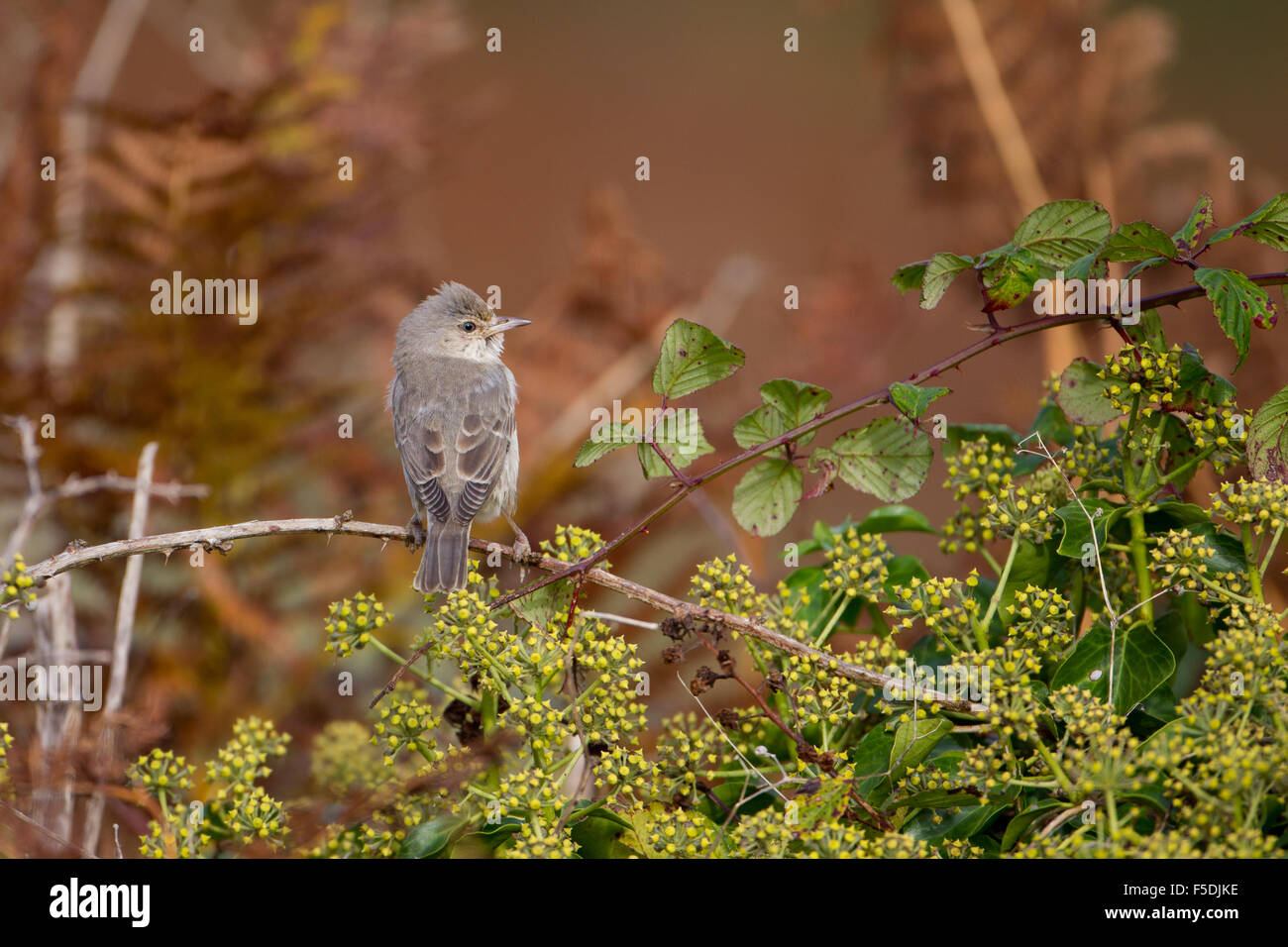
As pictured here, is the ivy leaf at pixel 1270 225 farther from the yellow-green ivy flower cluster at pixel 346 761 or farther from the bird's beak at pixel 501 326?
the bird's beak at pixel 501 326

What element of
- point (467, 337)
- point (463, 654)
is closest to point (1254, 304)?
point (463, 654)

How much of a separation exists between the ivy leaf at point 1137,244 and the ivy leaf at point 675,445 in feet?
1.69

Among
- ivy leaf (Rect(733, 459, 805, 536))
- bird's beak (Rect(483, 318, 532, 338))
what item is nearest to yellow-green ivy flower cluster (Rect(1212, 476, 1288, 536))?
ivy leaf (Rect(733, 459, 805, 536))

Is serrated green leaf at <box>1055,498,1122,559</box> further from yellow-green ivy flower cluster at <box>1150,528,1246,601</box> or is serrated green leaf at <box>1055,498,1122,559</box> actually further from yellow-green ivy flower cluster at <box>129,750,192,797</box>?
yellow-green ivy flower cluster at <box>129,750,192,797</box>

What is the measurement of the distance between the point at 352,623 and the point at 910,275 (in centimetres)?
85

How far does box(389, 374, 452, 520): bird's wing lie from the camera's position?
2475mm

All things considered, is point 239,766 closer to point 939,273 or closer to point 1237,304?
point 939,273

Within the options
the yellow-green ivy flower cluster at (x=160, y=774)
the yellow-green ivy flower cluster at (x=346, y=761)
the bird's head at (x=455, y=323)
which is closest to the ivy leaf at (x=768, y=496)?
the yellow-green ivy flower cluster at (x=346, y=761)

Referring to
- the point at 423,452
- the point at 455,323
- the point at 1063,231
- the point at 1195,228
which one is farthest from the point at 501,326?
the point at 1195,228

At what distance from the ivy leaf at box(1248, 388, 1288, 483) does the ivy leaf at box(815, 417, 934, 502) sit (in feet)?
1.16

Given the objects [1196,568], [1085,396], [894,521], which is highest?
[1085,396]

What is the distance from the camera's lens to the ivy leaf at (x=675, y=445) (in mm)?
1307

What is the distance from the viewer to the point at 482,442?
265 centimetres
